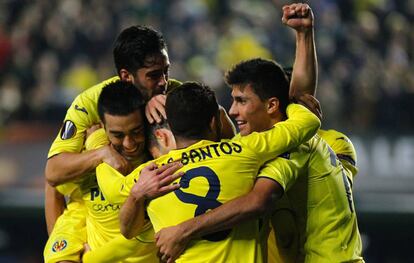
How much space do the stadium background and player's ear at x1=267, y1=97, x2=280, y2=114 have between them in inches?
262

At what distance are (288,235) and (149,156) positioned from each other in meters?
0.82

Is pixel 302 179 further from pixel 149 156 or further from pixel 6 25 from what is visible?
pixel 6 25

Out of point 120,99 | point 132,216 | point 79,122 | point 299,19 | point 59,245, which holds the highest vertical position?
point 299,19

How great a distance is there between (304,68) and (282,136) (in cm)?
68

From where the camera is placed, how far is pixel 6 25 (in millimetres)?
13078

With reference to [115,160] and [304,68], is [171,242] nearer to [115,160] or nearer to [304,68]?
[115,160]


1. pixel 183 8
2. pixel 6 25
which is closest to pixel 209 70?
pixel 183 8

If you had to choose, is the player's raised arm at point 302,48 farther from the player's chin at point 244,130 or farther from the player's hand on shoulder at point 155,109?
the player's hand on shoulder at point 155,109

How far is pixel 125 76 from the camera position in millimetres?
5402

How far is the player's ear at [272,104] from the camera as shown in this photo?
4867mm

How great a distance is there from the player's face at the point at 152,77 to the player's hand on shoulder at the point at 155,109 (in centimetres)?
25

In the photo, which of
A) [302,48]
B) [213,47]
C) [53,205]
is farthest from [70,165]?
[213,47]

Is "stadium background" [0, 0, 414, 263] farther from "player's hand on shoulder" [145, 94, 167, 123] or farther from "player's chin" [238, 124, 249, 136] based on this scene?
"player's chin" [238, 124, 249, 136]

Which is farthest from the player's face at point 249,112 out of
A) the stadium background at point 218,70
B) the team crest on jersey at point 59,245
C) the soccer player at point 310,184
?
the stadium background at point 218,70
